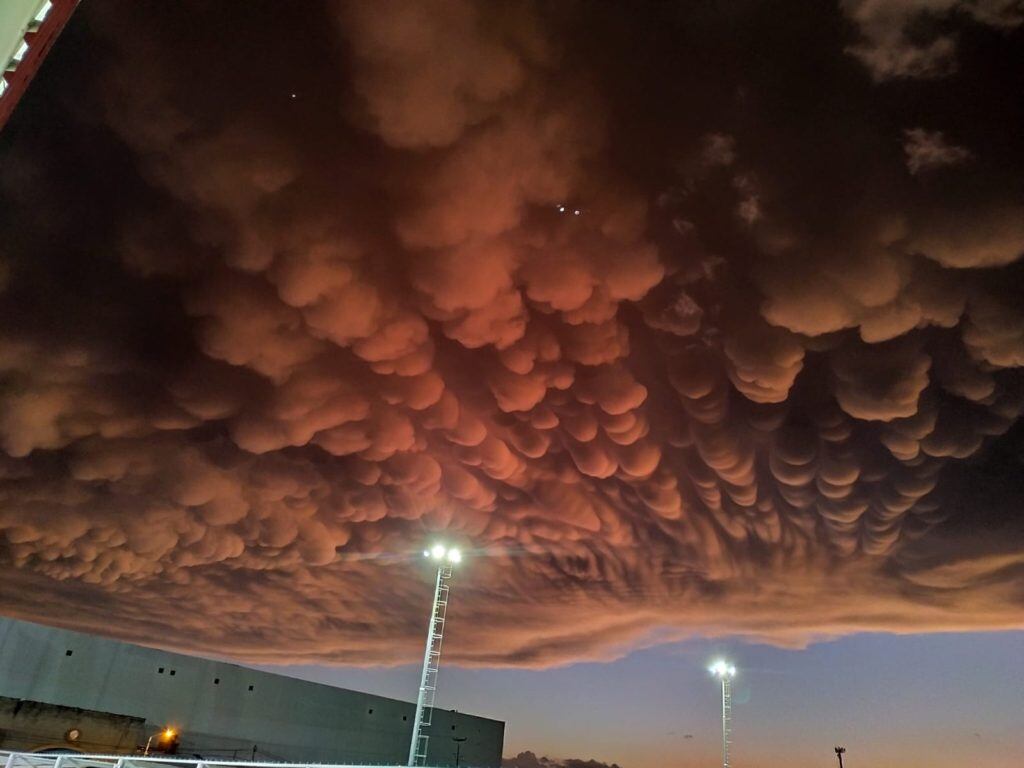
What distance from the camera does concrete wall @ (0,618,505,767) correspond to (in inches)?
1630

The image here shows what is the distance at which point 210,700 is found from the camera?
49.2 meters

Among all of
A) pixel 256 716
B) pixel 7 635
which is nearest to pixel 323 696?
pixel 256 716

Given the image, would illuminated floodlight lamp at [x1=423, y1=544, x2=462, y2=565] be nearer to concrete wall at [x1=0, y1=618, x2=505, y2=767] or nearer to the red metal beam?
the red metal beam

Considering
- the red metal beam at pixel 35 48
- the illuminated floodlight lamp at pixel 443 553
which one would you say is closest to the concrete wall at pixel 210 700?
the illuminated floodlight lamp at pixel 443 553

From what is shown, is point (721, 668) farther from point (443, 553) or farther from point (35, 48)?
point (35, 48)

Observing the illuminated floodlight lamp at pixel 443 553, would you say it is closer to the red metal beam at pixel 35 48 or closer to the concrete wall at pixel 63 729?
the red metal beam at pixel 35 48

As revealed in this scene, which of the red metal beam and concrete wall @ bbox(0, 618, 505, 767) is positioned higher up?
the red metal beam

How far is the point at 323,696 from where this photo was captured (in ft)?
186

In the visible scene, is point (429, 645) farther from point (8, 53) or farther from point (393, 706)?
point (393, 706)

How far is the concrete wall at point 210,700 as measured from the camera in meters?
41.4

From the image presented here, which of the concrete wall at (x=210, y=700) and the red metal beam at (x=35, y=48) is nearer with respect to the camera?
the red metal beam at (x=35, y=48)

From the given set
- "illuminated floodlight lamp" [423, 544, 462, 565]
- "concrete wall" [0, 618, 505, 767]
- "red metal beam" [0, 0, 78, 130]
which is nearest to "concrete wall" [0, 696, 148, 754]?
"concrete wall" [0, 618, 505, 767]

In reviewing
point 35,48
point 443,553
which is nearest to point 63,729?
point 443,553

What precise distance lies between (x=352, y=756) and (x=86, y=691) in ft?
82.9
